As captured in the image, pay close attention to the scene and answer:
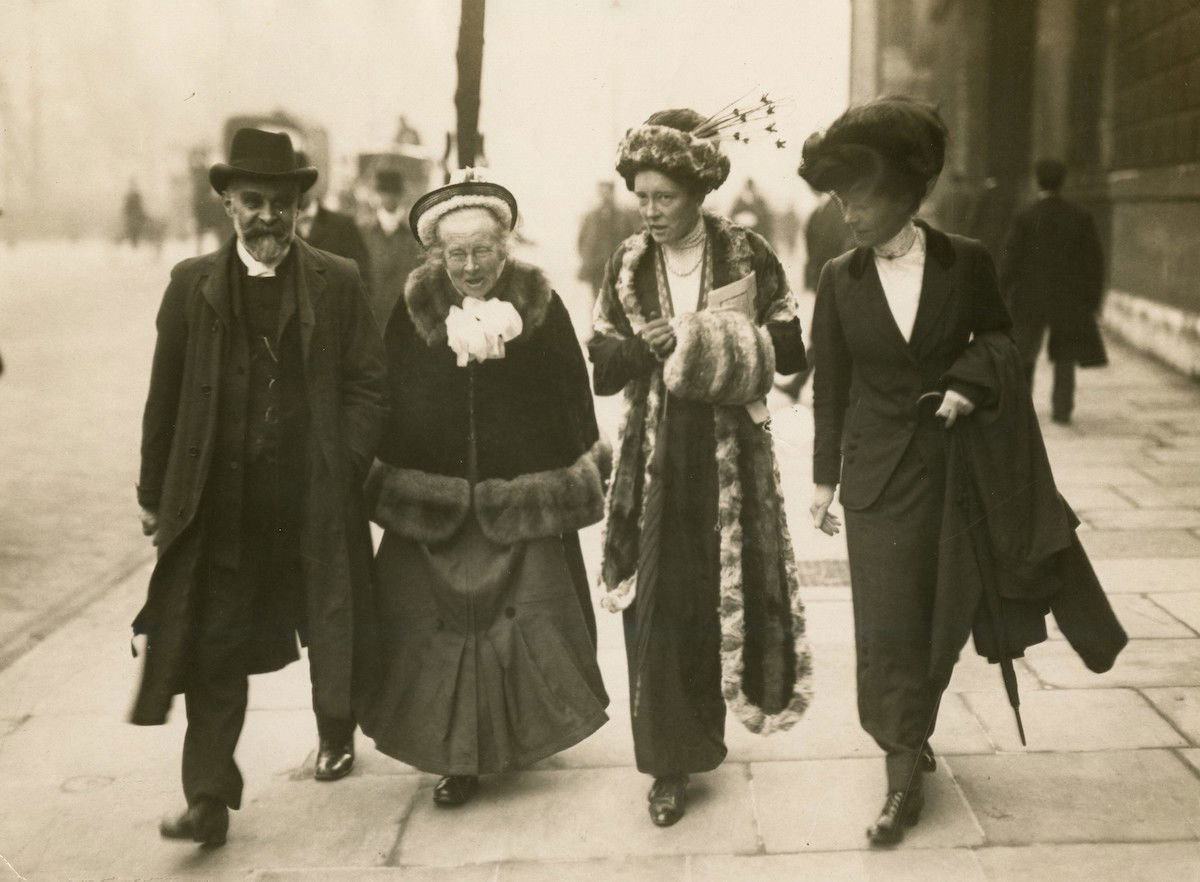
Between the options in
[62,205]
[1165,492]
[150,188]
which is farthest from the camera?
[62,205]

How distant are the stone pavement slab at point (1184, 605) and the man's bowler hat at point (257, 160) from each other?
4.03 m

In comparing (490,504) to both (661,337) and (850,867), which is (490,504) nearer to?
(661,337)

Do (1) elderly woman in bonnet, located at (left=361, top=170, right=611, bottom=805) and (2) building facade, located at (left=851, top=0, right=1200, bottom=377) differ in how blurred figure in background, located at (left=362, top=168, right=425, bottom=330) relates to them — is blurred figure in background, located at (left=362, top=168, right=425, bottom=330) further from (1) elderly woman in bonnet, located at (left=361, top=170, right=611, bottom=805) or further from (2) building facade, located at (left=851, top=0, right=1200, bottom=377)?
(1) elderly woman in bonnet, located at (left=361, top=170, right=611, bottom=805)

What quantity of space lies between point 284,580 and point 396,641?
425 millimetres

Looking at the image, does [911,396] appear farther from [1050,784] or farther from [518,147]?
[518,147]

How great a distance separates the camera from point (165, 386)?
3996 millimetres

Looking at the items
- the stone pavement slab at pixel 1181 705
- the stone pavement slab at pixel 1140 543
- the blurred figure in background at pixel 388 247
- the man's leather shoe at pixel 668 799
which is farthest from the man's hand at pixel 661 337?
the blurred figure in background at pixel 388 247

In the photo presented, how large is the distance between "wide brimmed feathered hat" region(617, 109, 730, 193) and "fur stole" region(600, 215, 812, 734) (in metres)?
0.19

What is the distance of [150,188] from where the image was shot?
12773mm

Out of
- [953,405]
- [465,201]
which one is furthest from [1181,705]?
[465,201]

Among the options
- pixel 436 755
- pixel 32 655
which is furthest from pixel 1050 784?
pixel 32 655

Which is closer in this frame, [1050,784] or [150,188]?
[1050,784]

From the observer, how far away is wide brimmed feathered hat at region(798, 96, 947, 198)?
12.4 feet

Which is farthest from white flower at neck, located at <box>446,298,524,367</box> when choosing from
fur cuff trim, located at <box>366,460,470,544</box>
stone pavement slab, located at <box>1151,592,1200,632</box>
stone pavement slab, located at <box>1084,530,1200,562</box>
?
stone pavement slab, located at <box>1084,530,1200,562</box>
